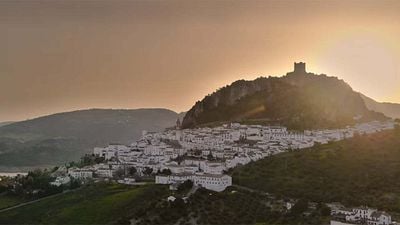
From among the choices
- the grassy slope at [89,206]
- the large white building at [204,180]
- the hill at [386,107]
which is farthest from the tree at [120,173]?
the hill at [386,107]

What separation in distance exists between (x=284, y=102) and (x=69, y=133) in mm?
58774

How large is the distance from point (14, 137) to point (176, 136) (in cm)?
6493

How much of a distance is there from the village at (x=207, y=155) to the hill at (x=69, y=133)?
1302 inches

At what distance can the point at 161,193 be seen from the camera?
22688 millimetres

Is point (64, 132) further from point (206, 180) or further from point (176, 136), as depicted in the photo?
point (206, 180)

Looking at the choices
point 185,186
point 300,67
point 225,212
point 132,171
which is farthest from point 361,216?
point 300,67

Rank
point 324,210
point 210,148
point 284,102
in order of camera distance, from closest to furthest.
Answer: point 324,210 → point 210,148 → point 284,102

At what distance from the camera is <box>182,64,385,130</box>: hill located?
3984 cm

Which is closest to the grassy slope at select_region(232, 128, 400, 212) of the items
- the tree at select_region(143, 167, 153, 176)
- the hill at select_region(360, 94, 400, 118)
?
the tree at select_region(143, 167, 153, 176)

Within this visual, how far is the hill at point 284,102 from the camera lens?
Answer: 39.8 m

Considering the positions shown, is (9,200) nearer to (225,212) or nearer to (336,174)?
(225,212)

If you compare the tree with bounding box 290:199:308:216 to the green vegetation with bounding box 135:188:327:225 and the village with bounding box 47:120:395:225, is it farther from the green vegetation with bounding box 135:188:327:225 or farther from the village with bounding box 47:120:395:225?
the village with bounding box 47:120:395:225

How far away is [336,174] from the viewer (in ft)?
80.4

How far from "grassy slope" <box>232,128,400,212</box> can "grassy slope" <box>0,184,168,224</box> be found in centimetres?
393
